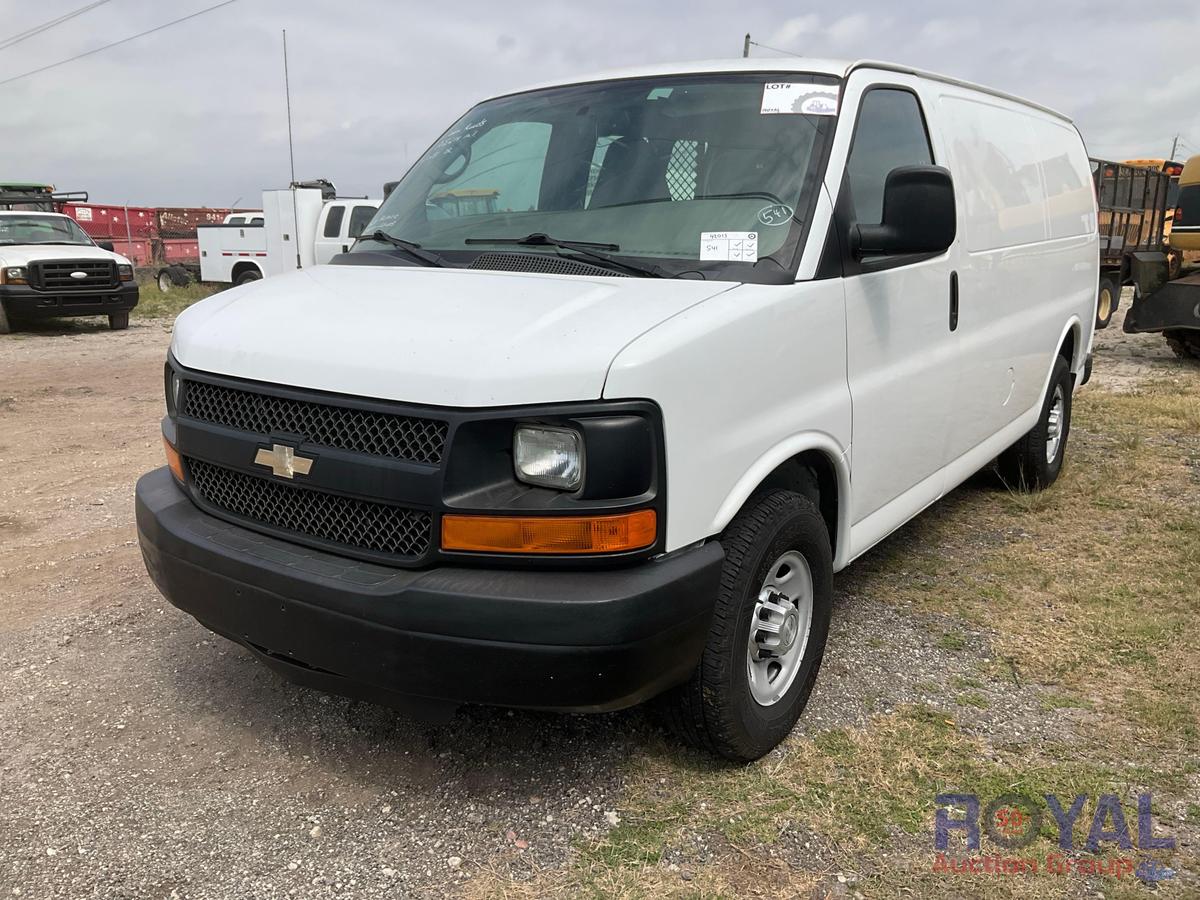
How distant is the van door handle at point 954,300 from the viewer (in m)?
3.93

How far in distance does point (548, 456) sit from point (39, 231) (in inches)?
636

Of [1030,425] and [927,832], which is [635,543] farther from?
[1030,425]

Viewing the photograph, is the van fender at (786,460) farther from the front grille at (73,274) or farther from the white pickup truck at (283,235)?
the front grille at (73,274)

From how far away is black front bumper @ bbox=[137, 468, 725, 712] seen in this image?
2.34 metres

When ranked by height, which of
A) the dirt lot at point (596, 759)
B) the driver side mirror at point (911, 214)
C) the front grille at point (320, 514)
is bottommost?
the dirt lot at point (596, 759)

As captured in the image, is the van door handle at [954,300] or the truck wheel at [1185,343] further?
the truck wheel at [1185,343]

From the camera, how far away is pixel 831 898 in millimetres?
2473

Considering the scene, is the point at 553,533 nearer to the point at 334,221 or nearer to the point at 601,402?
the point at 601,402

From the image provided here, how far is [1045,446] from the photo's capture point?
575cm

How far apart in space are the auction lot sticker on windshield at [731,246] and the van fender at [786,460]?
567 millimetres

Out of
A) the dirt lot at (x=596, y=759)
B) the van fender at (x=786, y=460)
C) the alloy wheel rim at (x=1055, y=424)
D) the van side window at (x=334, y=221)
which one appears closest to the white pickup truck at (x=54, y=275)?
the van side window at (x=334, y=221)

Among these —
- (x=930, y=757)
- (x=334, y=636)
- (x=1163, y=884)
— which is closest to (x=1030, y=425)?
(x=930, y=757)

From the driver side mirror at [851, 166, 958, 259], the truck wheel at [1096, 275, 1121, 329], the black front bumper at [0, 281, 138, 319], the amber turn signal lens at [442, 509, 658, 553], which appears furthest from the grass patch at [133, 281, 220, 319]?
the amber turn signal lens at [442, 509, 658, 553]

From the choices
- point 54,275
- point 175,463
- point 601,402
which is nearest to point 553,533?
point 601,402
